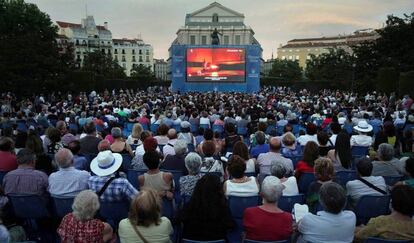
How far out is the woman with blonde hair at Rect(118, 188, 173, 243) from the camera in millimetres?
3748

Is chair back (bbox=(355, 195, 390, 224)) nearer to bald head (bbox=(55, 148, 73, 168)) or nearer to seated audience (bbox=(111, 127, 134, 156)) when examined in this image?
bald head (bbox=(55, 148, 73, 168))

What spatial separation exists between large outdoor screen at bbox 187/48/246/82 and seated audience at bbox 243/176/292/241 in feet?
148

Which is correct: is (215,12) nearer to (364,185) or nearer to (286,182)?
(286,182)

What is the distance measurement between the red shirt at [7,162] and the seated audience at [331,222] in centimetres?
489

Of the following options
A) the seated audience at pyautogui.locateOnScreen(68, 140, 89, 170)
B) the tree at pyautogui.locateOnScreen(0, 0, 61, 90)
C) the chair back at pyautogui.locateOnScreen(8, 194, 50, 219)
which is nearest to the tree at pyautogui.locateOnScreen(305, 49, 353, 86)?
the tree at pyautogui.locateOnScreen(0, 0, 61, 90)

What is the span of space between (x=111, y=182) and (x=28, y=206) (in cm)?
115

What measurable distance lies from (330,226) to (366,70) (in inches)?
1475

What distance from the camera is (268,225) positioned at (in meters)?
4.12

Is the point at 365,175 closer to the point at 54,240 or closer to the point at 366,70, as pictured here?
the point at 54,240

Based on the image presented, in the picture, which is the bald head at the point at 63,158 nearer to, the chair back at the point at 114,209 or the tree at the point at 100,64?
the chair back at the point at 114,209

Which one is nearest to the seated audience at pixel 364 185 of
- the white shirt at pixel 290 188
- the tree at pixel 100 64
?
the white shirt at pixel 290 188

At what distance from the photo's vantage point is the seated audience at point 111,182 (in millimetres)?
5031

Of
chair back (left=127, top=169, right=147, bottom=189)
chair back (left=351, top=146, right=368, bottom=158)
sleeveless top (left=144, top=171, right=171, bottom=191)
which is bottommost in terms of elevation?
chair back (left=351, top=146, right=368, bottom=158)

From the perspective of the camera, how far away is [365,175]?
217 inches
